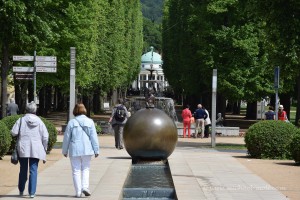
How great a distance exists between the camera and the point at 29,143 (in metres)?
13.3

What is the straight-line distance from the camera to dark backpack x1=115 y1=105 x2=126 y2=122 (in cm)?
2595

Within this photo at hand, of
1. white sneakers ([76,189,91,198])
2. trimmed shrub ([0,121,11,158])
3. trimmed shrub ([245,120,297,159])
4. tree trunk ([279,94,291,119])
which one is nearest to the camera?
white sneakers ([76,189,91,198])

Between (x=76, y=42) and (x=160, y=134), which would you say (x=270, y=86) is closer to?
(x=76, y=42)

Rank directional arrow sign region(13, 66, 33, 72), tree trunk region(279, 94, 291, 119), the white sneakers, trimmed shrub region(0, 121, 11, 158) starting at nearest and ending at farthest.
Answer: the white sneakers, trimmed shrub region(0, 121, 11, 158), directional arrow sign region(13, 66, 33, 72), tree trunk region(279, 94, 291, 119)

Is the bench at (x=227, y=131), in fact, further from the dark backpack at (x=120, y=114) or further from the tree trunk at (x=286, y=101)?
the dark backpack at (x=120, y=114)

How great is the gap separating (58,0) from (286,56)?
11900 mm

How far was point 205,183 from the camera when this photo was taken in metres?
15.4

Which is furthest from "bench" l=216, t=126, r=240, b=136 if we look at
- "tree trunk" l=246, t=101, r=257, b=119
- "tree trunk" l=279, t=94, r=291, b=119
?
"tree trunk" l=246, t=101, r=257, b=119

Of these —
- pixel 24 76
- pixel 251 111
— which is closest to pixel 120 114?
pixel 24 76

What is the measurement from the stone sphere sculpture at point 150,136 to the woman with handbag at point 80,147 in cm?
403

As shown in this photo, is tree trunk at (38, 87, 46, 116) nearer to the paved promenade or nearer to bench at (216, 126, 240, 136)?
bench at (216, 126, 240, 136)

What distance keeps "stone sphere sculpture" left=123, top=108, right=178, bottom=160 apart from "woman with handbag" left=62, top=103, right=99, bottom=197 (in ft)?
13.2

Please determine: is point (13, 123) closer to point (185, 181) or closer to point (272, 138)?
point (272, 138)

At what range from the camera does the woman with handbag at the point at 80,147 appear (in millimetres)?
13250
